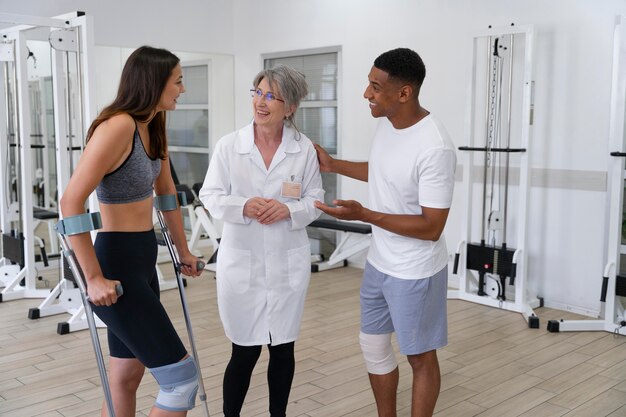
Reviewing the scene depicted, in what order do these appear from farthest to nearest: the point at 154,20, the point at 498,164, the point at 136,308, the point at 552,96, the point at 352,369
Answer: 1. the point at 154,20
2. the point at 498,164
3. the point at 552,96
4. the point at 352,369
5. the point at 136,308

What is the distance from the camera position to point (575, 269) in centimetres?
474

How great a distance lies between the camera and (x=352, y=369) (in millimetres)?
3633

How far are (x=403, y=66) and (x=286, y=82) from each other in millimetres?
417

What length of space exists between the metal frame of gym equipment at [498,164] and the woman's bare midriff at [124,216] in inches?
124

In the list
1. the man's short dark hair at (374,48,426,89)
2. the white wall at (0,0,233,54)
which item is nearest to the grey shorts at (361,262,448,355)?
the man's short dark hair at (374,48,426,89)

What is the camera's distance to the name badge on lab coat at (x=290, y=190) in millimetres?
2455

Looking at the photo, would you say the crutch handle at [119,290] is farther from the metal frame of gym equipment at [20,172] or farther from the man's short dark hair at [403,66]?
the metal frame of gym equipment at [20,172]

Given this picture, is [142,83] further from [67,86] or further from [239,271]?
[67,86]

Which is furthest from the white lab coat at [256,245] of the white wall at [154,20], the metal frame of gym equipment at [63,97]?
the white wall at [154,20]

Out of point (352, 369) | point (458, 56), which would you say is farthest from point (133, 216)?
point (458, 56)

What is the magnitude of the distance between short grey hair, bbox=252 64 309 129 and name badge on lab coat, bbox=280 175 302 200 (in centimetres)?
28

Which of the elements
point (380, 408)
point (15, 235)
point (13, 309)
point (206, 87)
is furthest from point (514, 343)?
point (206, 87)

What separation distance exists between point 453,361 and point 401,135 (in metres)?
1.86

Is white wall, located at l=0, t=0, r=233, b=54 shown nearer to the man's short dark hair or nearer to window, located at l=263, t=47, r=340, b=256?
window, located at l=263, t=47, r=340, b=256
